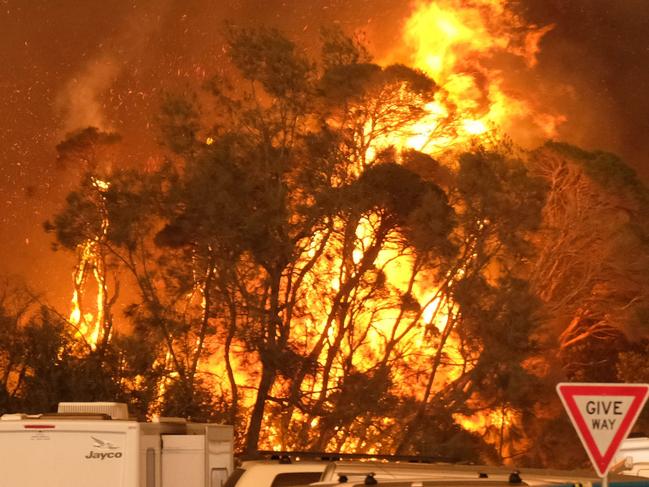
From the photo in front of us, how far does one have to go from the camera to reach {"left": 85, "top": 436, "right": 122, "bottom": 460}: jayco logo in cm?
1216

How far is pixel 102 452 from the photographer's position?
12.2 meters

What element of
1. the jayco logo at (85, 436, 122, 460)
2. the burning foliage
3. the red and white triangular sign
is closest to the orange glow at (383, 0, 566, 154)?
the burning foliage

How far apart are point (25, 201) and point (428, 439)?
17.9 m

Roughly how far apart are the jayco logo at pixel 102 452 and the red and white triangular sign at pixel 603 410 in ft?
15.2

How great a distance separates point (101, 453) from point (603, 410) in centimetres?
498

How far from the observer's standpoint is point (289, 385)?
106 feet

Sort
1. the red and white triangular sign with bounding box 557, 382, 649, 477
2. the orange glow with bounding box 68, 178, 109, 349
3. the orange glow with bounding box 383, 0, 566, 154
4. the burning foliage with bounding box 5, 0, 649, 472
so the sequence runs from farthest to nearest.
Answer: the orange glow with bounding box 383, 0, 566, 154, the orange glow with bounding box 68, 178, 109, 349, the burning foliage with bounding box 5, 0, 649, 472, the red and white triangular sign with bounding box 557, 382, 649, 477

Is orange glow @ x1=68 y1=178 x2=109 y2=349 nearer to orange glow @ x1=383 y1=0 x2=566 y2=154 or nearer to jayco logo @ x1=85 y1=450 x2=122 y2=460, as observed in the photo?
orange glow @ x1=383 y1=0 x2=566 y2=154

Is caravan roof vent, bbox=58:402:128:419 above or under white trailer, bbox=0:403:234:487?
above

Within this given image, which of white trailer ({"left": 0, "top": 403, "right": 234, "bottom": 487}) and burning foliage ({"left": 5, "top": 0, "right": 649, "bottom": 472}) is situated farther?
burning foliage ({"left": 5, "top": 0, "right": 649, "bottom": 472})

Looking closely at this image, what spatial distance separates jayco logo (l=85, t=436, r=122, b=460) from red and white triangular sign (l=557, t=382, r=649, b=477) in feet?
15.2

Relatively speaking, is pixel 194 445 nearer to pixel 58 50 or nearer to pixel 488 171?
pixel 488 171

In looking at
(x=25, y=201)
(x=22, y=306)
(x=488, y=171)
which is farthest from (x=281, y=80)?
(x=25, y=201)

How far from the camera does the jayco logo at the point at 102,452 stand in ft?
39.9
